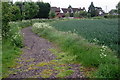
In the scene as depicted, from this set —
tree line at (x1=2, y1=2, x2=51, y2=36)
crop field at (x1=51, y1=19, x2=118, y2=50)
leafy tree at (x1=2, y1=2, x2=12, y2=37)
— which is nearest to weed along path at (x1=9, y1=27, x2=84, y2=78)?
crop field at (x1=51, y1=19, x2=118, y2=50)

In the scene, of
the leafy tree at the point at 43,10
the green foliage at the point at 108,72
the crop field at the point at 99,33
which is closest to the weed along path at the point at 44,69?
the green foliage at the point at 108,72

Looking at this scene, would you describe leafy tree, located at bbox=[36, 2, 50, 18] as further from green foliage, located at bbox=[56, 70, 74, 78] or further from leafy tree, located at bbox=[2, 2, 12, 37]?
green foliage, located at bbox=[56, 70, 74, 78]

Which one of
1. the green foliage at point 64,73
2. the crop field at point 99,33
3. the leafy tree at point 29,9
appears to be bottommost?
the green foliage at point 64,73

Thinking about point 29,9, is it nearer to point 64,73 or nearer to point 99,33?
point 99,33

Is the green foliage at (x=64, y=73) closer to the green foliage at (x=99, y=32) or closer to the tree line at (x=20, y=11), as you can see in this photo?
the green foliage at (x=99, y=32)

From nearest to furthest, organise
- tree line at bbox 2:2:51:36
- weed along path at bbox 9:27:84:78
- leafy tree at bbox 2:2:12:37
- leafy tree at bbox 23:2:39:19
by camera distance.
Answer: weed along path at bbox 9:27:84:78, leafy tree at bbox 2:2:12:37, tree line at bbox 2:2:51:36, leafy tree at bbox 23:2:39:19

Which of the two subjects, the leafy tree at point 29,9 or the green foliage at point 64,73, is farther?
the leafy tree at point 29,9

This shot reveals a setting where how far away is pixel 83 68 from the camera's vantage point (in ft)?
23.4

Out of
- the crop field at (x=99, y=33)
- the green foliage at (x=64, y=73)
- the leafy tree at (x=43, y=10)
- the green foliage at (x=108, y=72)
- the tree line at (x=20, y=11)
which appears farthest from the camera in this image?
the leafy tree at (x=43, y=10)

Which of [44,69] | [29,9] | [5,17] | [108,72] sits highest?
[29,9]

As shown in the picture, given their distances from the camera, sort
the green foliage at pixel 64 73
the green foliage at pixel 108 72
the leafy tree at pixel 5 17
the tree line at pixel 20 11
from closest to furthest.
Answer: the green foliage at pixel 108 72, the green foliage at pixel 64 73, the leafy tree at pixel 5 17, the tree line at pixel 20 11

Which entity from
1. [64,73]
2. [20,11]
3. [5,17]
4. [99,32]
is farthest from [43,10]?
[64,73]

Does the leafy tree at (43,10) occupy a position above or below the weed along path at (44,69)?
above

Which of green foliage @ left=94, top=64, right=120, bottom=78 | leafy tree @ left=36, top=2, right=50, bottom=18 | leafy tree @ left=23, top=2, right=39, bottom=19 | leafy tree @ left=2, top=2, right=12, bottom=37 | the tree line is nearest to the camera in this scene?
green foliage @ left=94, top=64, right=120, bottom=78
